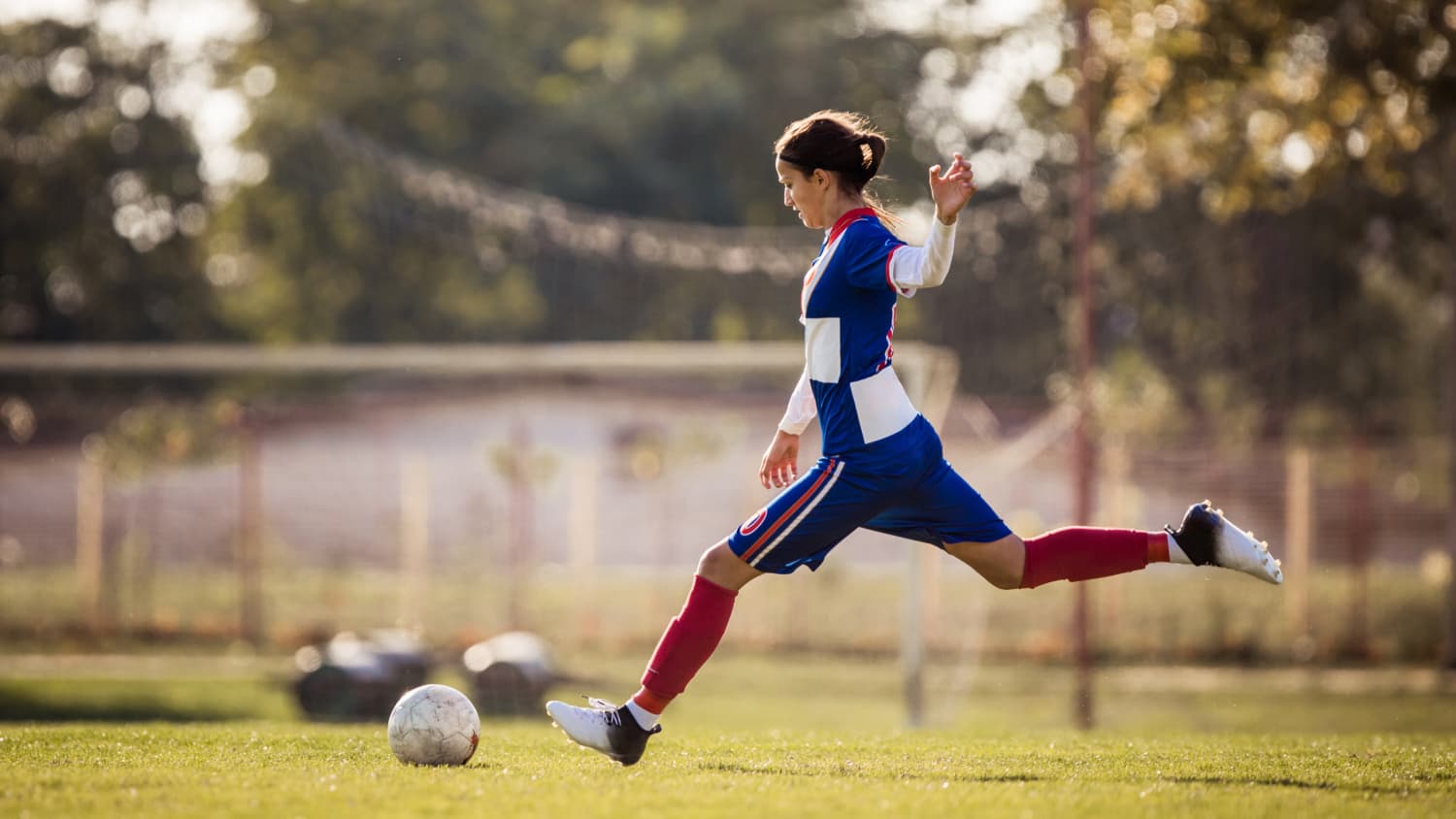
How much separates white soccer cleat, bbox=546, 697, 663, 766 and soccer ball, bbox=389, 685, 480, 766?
1.20 feet

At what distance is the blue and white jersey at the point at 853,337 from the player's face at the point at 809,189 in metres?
0.12

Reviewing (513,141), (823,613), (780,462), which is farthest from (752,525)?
(513,141)

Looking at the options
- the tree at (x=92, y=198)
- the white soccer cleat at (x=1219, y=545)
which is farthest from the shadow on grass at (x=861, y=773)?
the tree at (x=92, y=198)

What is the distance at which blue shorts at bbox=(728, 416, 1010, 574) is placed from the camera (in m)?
5.12

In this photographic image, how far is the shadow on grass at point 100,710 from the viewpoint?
1246 centimetres

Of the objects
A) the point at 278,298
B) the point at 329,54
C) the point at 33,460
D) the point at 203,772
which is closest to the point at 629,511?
the point at 33,460

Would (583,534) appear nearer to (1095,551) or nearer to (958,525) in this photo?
(1095,551)

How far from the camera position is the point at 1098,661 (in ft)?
52.1

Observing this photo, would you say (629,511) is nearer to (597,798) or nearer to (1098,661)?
(1098,661)

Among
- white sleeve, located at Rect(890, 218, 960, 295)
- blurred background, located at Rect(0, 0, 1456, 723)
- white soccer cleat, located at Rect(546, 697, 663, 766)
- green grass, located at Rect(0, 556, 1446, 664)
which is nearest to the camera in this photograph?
white sleeve, located at Rect(890, 218, 960, 295)

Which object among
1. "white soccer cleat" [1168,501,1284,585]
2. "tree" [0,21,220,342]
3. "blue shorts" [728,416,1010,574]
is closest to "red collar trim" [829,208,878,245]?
"blue shorts" [728,416,1010,574]

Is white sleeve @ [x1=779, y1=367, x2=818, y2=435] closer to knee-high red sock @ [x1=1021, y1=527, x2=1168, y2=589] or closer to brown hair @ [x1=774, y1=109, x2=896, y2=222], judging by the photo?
brown hair @ [x1=774, y1=109, x2=896, y2=222]

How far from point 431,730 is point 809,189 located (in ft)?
7.05

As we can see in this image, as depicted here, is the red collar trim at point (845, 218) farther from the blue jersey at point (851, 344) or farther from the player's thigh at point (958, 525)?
the player's thigh at point (958, 525)
